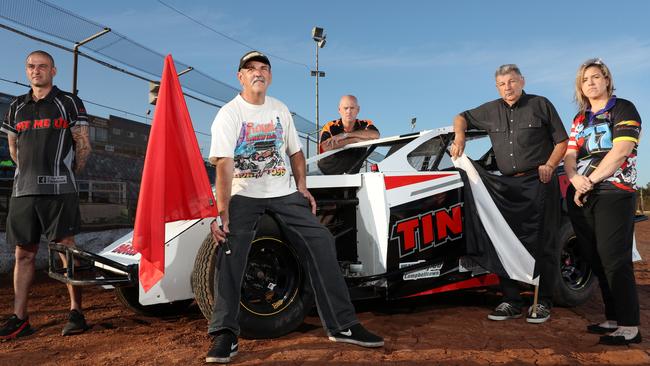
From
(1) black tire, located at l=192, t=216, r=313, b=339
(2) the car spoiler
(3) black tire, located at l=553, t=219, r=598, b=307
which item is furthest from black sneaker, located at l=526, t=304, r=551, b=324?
(2) the car spoiler

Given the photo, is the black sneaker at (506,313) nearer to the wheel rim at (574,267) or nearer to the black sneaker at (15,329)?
the wheel rim at (574,267)

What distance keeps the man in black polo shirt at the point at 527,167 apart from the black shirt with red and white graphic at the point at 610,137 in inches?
12.7

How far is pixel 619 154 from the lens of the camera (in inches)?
133

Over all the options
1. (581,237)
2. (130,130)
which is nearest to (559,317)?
(581,237)

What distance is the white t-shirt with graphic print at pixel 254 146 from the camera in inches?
121

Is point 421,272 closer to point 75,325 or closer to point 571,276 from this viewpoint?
point 571,276

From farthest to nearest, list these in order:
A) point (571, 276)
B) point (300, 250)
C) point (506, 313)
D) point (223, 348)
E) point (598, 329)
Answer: point (571, 276) < point (506, 313) < point (598, 329) < point (300, 250) < point (223, 348)

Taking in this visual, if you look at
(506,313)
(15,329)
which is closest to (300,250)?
(506,313)

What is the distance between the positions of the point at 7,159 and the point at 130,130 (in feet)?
7.89

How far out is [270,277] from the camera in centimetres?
349

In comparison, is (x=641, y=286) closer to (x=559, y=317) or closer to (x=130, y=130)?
(x=559, y=317)

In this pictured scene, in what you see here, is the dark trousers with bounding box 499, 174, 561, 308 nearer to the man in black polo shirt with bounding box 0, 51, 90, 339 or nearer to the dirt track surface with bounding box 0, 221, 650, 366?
the dirt track surface with bounding box 0, 221, 650, 366

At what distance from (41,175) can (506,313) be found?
376 centimetres

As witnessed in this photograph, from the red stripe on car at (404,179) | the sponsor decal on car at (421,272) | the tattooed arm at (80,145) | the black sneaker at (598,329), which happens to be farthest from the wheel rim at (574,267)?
the tattooed arm at (80,145)
